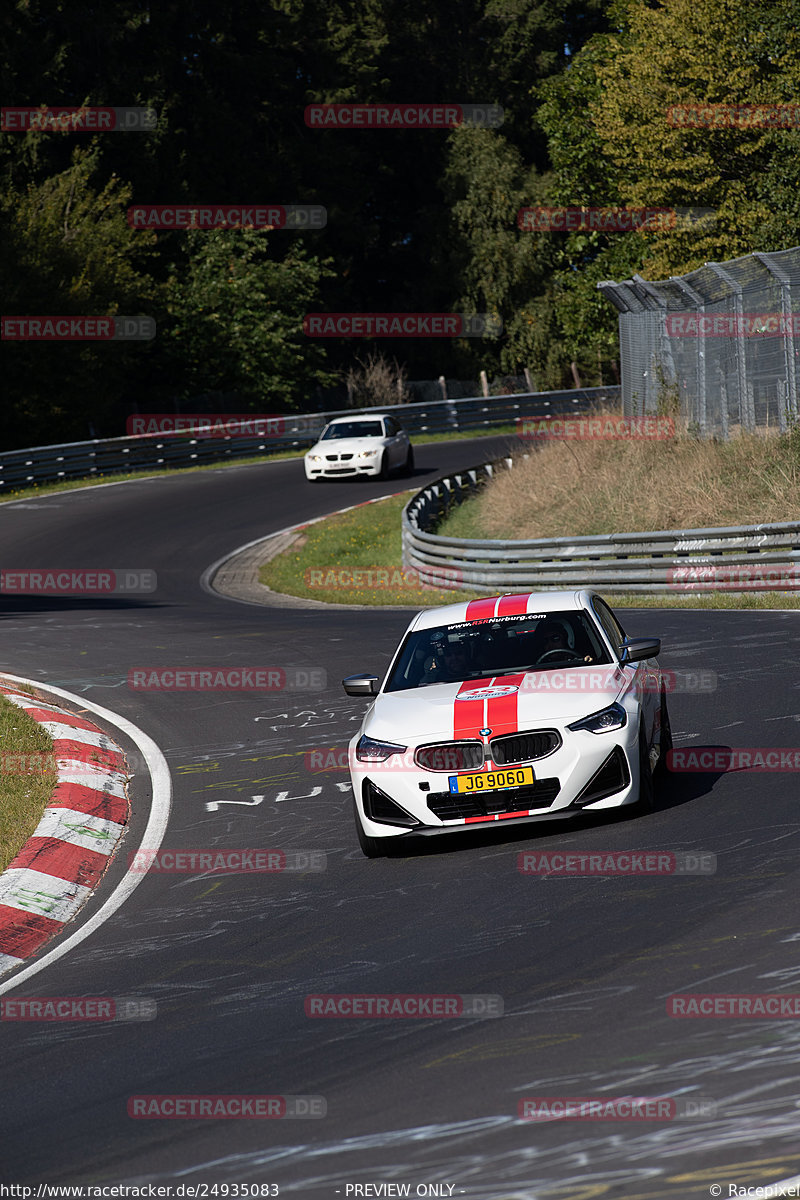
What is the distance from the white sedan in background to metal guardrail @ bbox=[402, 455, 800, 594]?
38.4 ft

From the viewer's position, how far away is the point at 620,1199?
13.8 ft

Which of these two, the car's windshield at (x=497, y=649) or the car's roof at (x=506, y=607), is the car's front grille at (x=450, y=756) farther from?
the car's roof at (x=506, y=607)

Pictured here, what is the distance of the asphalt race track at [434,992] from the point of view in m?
4.61

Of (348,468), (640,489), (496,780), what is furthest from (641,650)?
(348,468)

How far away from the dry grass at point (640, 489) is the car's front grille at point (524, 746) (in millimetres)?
13664

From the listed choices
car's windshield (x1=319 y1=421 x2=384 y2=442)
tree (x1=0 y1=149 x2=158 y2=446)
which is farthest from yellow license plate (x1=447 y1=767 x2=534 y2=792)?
tree (x1=0 y1=149 x2=158 y2=446)

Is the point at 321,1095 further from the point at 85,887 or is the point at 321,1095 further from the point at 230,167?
the point at 230,167

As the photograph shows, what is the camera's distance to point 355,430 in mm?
38188

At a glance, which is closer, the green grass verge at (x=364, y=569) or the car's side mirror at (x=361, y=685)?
the car's side mirror at (x=361, y=685)

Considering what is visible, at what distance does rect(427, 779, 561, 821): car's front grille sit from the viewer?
8.46 metres

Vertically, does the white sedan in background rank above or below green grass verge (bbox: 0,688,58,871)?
above

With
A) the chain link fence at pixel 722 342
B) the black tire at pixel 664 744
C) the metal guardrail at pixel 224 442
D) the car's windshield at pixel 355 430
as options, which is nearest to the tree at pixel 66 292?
the metal guardrail at pixel 224 442

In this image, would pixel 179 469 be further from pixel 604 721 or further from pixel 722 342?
pixel 604 721

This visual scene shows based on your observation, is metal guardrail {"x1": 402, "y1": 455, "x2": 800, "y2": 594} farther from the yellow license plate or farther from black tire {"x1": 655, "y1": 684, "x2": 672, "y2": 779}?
the yellow license plate
